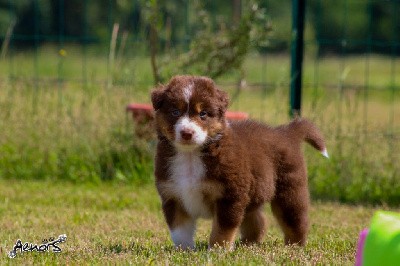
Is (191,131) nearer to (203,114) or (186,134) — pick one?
(186,134)

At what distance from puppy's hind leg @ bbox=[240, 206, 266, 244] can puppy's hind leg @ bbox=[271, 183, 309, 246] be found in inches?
7.9

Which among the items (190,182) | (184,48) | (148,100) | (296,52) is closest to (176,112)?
(190,182)

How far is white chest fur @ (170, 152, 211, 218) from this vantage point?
5465 mm

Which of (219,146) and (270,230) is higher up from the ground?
(219,146)

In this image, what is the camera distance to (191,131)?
5.30m

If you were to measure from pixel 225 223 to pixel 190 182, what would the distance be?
344 mm

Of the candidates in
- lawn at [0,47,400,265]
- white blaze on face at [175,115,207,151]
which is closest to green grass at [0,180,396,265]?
lawn at [0,47,400,265]

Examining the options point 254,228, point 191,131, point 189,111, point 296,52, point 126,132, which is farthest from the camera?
point 126,132

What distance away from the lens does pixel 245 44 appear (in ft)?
29.3

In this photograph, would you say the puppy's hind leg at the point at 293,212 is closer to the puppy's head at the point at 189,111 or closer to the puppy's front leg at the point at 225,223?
the puppy's front leg at the point at 225,223

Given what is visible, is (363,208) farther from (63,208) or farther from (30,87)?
(30,87)

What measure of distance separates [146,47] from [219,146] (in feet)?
14.5

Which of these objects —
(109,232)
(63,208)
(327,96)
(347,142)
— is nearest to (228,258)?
(109,232)

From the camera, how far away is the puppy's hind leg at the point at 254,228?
245 inches
